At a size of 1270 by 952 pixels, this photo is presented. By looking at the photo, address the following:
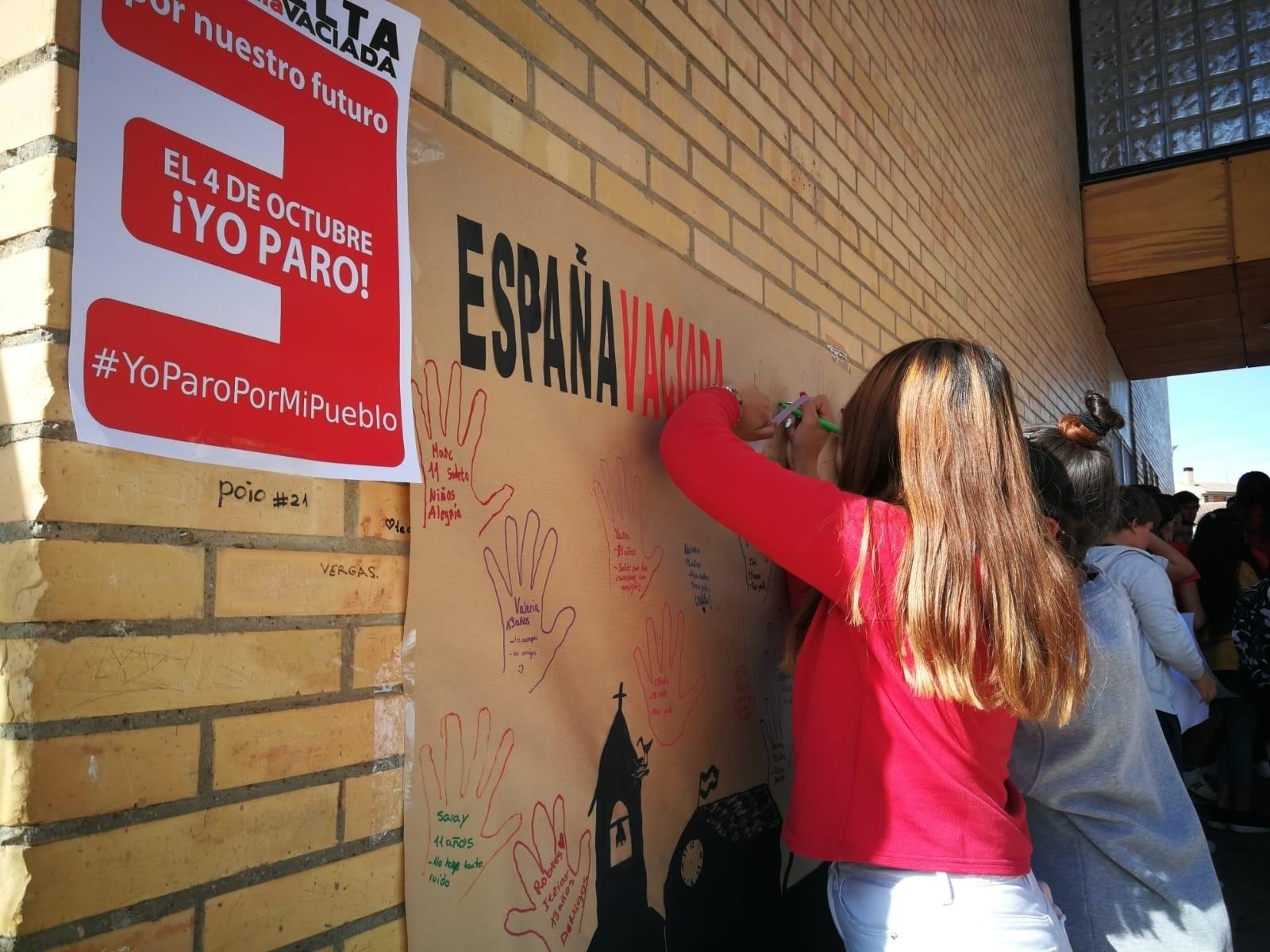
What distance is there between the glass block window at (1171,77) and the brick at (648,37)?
633cm

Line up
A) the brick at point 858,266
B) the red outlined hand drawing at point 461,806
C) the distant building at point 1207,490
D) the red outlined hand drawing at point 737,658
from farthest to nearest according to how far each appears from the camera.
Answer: the distant building at point 1207,490, the brick at point 858,266, the red outlined hand drawing at point 737,658, the red outlined hand drawing at point 461,806

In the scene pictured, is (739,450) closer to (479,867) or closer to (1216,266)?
(479,867)

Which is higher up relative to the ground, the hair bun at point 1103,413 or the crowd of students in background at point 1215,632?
the hair bun at point 1103,413

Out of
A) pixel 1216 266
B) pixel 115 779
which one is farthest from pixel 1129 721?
pixel 1216 266

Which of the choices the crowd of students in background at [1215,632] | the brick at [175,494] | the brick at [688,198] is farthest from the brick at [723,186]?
the crowd of students in background at [1215,632]

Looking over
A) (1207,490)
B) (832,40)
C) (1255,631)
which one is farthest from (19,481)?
(1207,490)

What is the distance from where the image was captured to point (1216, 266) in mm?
6371

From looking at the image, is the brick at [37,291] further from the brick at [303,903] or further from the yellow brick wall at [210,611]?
the brick at [303,903]

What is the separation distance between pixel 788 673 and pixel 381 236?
1489 millimetres

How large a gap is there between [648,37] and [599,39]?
190 mm

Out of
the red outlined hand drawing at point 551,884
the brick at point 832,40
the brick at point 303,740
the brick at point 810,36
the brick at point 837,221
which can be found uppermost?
the brick at point 832,40

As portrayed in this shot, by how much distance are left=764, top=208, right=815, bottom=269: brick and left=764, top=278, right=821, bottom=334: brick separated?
0.12 metres

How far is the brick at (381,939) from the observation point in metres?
1.09

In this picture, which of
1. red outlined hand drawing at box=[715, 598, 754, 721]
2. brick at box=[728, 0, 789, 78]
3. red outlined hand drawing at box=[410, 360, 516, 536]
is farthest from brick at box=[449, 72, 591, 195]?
red outlined hand drawing at box=[715, 598, 754, 721]
